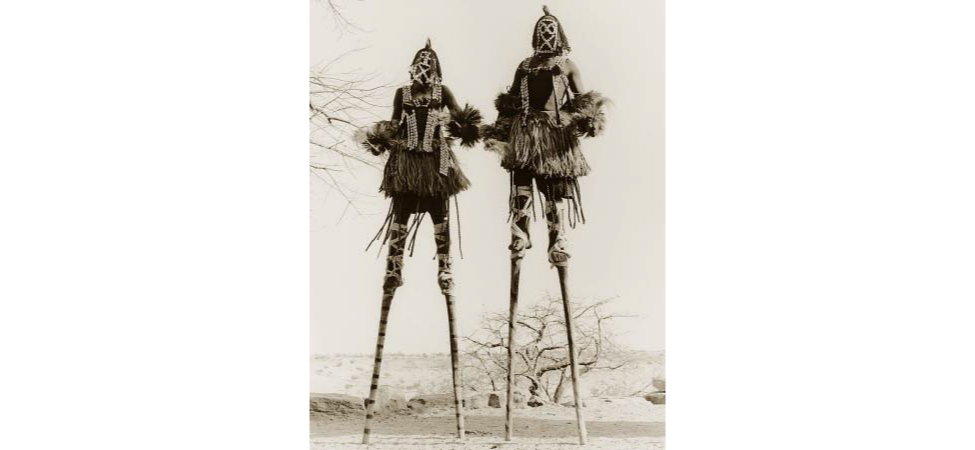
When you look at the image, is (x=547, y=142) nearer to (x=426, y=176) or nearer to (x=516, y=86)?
(x=516, y=86)

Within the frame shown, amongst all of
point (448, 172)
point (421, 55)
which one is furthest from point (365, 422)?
point (421, 55)

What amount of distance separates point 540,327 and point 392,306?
0.52m

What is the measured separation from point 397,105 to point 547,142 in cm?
54

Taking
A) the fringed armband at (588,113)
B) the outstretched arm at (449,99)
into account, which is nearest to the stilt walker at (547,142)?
the fringed armband at (588,113)

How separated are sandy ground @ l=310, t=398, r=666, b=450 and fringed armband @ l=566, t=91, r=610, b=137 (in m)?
0.95

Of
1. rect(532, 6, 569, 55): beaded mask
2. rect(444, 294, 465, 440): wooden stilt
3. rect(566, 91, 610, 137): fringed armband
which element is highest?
Result: rect(532, 6, 569, 55): beaded mask

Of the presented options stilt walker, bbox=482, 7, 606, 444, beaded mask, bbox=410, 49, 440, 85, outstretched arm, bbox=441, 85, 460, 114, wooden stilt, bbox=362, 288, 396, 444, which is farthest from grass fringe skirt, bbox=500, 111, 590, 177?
wooden stilt, bbox=362, 288, 396, 444

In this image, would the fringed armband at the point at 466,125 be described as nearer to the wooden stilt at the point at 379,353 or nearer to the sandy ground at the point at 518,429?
the wooden stilt at the point at 379,353

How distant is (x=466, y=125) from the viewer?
6211mm

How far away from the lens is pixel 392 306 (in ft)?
20.5

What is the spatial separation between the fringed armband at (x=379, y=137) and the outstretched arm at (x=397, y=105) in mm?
24

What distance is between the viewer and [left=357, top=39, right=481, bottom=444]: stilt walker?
20.4 ft

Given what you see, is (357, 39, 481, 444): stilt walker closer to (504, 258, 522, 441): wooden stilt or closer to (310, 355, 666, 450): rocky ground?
(310, 355, 666, 450): rocky ground

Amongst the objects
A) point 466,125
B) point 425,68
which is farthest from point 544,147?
point 425,68
